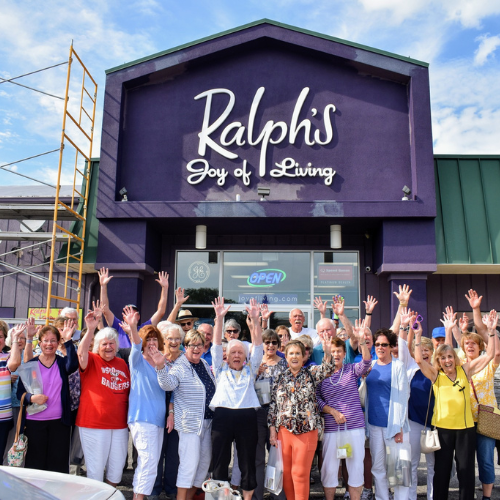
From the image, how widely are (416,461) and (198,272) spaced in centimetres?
619

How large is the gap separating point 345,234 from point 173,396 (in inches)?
245

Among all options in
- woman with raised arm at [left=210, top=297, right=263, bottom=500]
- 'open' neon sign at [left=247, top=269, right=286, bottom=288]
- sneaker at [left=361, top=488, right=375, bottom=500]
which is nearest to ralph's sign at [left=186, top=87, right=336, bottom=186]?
'open' neon sign at [left=247, top=269, right=286, bottom=288]

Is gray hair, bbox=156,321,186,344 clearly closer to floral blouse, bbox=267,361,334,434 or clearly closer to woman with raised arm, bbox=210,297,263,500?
woman with raised arm, bbox=210,297,263,500

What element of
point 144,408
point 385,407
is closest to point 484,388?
point 385,407

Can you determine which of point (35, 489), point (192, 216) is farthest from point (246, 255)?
point (35, 489)

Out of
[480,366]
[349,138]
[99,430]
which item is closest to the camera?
[99,430]

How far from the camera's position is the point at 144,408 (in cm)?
492

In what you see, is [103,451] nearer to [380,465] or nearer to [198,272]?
[380,465]

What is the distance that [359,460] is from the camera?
511cm

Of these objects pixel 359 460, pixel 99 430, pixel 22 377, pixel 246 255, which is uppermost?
pixel 246 255

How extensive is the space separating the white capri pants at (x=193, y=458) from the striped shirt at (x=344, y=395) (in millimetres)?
1258

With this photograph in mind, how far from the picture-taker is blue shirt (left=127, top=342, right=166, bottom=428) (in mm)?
4910

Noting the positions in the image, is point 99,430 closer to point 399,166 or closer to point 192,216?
point 192,216

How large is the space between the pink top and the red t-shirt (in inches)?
8.2
